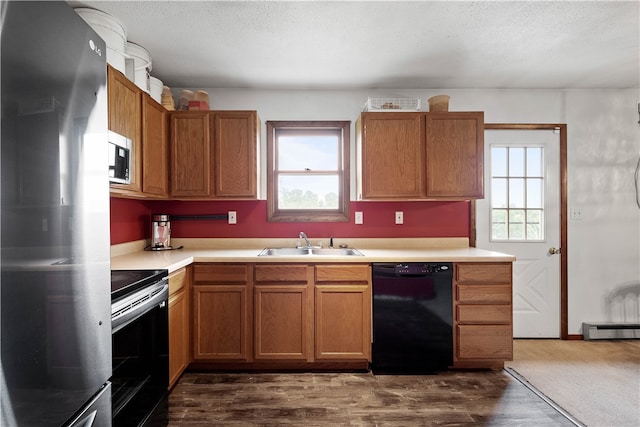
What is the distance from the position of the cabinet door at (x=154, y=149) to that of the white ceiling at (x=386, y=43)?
0.42 meters

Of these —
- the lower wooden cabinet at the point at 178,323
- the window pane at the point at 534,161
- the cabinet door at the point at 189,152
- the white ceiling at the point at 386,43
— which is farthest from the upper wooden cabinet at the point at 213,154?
the window pane at the point at 534,161

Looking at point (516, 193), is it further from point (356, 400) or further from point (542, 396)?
point (356, 400)

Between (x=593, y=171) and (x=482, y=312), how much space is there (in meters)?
1.95

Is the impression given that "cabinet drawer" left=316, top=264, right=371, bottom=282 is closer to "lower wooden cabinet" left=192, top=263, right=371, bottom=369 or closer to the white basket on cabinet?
"lower wooden cabinet" left=192, top=263, right=371, bottom=369

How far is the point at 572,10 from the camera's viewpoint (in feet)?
6.63

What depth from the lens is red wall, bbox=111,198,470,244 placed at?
3.17 m

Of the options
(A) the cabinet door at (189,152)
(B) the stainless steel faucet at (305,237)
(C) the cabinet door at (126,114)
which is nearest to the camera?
(C) the cabinet door at (126,114)

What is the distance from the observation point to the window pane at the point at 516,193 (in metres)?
3.27

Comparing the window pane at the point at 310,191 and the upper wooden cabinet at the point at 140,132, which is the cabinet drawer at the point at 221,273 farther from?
the window pane at the point at 310,191

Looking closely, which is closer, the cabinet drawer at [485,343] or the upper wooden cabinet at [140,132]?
the upper wooden cabinet at [140,132]

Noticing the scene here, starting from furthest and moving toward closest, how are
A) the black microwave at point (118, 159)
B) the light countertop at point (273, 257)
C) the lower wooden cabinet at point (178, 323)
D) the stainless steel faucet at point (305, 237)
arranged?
1. the stainless steel faucet at point (305, 237)
2. the light countertop at point (273, 257)
3. the lower wooden cabinet at point (178, 323)
4. the black microwave at point (118, 159)

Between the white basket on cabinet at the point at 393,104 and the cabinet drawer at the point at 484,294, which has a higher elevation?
the white basket on cabinet at the point at 393,104

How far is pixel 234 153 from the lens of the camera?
112 inches

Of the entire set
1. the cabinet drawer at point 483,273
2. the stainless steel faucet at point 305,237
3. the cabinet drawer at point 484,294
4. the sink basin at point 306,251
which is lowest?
the cabinet drawer at point 484,294
